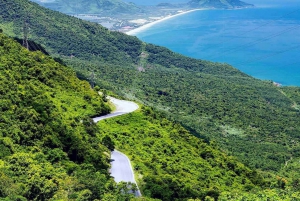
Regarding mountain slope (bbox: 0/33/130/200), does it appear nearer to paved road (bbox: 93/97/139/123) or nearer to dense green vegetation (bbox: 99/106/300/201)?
paved road (bbox: 93/97/139/123)

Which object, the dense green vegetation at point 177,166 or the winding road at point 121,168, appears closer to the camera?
the dense green vegetation at point 177,166

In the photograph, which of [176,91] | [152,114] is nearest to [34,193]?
[152,114]

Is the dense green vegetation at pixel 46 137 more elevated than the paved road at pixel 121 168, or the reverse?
the dense green vegetation at pixel 46 137

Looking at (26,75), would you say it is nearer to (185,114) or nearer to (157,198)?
(157,198)

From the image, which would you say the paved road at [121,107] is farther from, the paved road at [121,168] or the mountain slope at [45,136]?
the paved road at [121,168]

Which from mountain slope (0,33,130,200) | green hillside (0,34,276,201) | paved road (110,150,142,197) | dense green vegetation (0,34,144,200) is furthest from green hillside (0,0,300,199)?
mountain slope (0,33,130,200)

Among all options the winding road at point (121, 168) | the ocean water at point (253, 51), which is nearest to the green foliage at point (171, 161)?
the winding road at point (121, 168)
